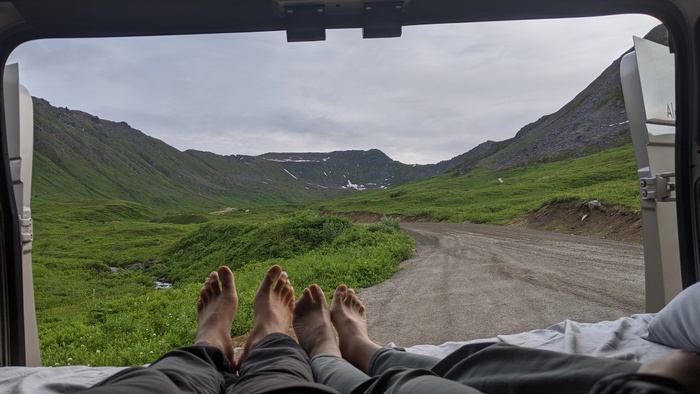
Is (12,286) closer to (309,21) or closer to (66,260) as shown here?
(309,21)

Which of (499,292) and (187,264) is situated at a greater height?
(499,292)

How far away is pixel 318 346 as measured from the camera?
5.17ft

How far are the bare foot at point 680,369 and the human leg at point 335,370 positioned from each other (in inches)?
8.9

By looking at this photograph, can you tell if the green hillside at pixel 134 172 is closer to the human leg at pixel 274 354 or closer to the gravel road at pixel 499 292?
the gravel road at pixel 499 292

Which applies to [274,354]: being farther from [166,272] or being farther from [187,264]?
[166,272]

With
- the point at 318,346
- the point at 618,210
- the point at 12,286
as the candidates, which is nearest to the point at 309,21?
the point at 318,346

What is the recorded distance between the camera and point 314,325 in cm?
182

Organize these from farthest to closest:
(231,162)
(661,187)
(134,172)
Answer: (231,162)
(134,172)
(661,187)

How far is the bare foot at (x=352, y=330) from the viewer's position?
58.7 inches

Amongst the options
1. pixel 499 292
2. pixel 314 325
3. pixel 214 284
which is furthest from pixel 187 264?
pixel 314 325

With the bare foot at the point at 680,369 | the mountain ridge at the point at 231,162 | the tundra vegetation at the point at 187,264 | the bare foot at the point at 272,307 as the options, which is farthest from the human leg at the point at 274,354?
the mountain ridge at the point at 231,162

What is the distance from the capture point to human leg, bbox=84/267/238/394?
0.77 meters

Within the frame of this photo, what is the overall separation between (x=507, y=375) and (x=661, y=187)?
51.1 inches

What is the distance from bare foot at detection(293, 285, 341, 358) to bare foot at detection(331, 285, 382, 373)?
36 mm
